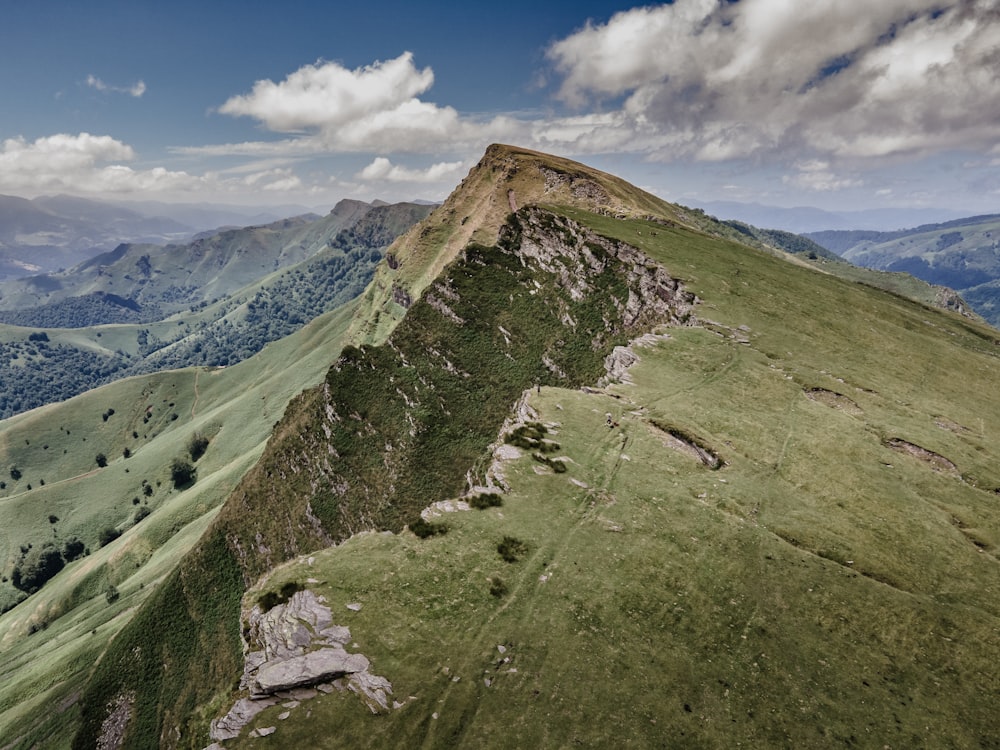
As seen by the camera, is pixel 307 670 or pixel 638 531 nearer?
pixel 307 670

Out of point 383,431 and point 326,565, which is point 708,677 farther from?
point 383,431

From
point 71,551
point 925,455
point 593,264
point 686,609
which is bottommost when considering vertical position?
point 71,551

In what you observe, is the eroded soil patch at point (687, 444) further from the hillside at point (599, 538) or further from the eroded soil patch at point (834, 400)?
the eroded soil patch at point (834, 400)

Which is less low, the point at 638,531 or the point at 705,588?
the point at 638,531

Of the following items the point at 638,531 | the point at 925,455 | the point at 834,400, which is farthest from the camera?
the point at 834,400

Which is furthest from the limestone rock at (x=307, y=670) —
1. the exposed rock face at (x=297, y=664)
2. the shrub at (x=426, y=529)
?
the shrub at (x=426, y=529)

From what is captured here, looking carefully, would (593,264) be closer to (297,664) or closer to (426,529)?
(426,529)

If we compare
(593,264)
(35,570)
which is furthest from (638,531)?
(35,570)
